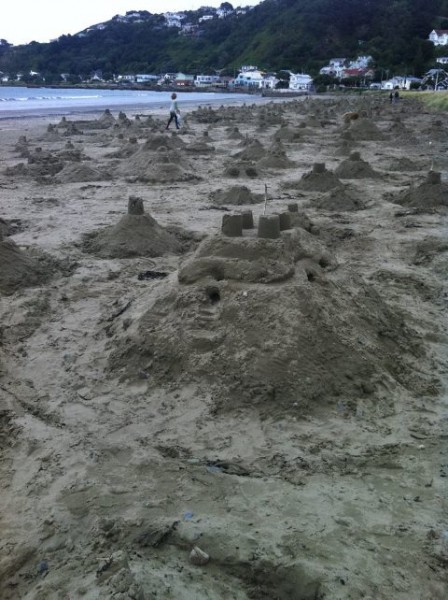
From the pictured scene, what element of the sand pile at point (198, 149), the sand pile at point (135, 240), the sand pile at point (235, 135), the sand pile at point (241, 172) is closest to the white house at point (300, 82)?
the sand pile at point (235, 135)

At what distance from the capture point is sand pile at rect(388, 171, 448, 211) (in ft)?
37.7

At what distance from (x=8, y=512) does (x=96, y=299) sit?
3.75 metres

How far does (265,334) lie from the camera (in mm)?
4945

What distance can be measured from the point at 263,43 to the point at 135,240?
4948 inches

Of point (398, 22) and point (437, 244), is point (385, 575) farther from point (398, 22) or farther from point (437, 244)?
point (398, 22)

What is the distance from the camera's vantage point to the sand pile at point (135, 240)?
8641 millimetres

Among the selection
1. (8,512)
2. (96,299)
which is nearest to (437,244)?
(96,299)

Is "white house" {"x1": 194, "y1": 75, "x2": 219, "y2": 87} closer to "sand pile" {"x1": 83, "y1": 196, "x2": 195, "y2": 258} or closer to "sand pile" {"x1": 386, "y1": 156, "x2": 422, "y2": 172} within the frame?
"sand pile" {"x1": 386, "y1": 156, "x2": 422, "y2": 172}

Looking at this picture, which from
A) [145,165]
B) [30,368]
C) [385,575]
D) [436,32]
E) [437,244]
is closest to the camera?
[385,575]

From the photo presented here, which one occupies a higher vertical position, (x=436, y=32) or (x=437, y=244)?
(x=436, y=32)

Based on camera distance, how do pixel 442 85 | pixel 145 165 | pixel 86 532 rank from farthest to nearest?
1. pixel 442 85
2. pixel 145 165
3. pixel 86 532

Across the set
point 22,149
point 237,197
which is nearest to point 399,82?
point 22,149

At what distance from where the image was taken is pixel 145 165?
15875mm

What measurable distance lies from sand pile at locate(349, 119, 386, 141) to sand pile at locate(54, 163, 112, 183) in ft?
40.4
